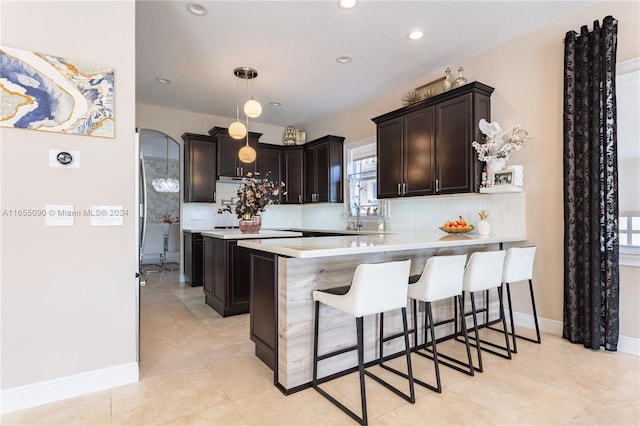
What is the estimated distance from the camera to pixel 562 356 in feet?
8.97

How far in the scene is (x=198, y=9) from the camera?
2984 millimetres

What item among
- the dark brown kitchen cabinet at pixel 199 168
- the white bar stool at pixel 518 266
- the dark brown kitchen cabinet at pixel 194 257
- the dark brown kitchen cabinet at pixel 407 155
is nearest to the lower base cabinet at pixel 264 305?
the white bar stool at pixel 518 266

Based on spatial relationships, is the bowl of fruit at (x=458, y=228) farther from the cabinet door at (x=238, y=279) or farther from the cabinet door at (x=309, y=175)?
the cabinet door at (x=309, y=175)

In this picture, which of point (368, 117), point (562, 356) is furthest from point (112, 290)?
point (368, 117)

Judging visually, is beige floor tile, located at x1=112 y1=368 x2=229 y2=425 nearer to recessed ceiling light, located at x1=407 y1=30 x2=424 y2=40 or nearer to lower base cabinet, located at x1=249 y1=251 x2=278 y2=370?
lower base cabinet, located at x1=249 y1=251 x2=278 y2=370

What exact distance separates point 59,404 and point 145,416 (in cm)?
61

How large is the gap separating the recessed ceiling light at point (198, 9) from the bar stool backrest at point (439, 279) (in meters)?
2.87

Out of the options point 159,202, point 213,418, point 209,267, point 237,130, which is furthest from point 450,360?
point 159,202

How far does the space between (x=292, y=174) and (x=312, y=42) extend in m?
3.19

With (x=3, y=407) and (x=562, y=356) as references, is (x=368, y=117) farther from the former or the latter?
(x=3, y=407)

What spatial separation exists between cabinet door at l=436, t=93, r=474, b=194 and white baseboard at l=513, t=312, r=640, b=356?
1440mm

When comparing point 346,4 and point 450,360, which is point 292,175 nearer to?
point 346,4

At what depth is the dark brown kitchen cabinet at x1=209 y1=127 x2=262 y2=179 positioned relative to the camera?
5.83 m

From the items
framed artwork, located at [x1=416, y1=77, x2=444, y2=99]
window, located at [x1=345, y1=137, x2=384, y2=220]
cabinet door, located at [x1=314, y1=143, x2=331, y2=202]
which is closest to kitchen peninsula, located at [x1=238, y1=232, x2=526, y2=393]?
framed artwork, located at [x1=416, y1=77, x2=444, y2=99]
